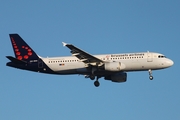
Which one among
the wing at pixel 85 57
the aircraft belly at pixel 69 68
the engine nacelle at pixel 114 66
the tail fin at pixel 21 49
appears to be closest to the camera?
the wing at pixel 85 57

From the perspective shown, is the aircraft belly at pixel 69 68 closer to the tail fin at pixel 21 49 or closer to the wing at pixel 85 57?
the wing at pixel 85 57

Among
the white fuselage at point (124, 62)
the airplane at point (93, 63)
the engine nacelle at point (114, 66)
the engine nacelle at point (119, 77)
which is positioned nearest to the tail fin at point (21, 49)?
the airplane at point (93, 63)

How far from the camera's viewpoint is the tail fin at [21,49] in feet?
240

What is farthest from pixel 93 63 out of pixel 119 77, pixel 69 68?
pixel 119 77

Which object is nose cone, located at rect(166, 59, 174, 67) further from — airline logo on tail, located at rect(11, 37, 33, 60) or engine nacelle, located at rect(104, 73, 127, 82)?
airline logo on tail, located at rect(11, 37, 33, 60)

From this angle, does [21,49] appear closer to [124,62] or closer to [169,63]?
[124,62]

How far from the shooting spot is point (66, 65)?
232 feet

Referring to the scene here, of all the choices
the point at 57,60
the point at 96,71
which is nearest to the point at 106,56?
the point at 96,71

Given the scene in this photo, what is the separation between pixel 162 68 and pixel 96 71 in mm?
9599

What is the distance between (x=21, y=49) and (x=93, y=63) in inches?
494

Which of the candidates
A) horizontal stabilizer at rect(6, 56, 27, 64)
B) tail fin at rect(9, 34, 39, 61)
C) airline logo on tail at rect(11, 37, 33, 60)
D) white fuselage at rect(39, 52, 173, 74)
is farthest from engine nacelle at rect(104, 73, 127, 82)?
horizontal stabilizer at rect(6, 56, 27, 64)

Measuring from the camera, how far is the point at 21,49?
244 feet

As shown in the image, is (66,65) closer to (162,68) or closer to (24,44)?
(24,44)

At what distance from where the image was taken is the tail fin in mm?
73125
